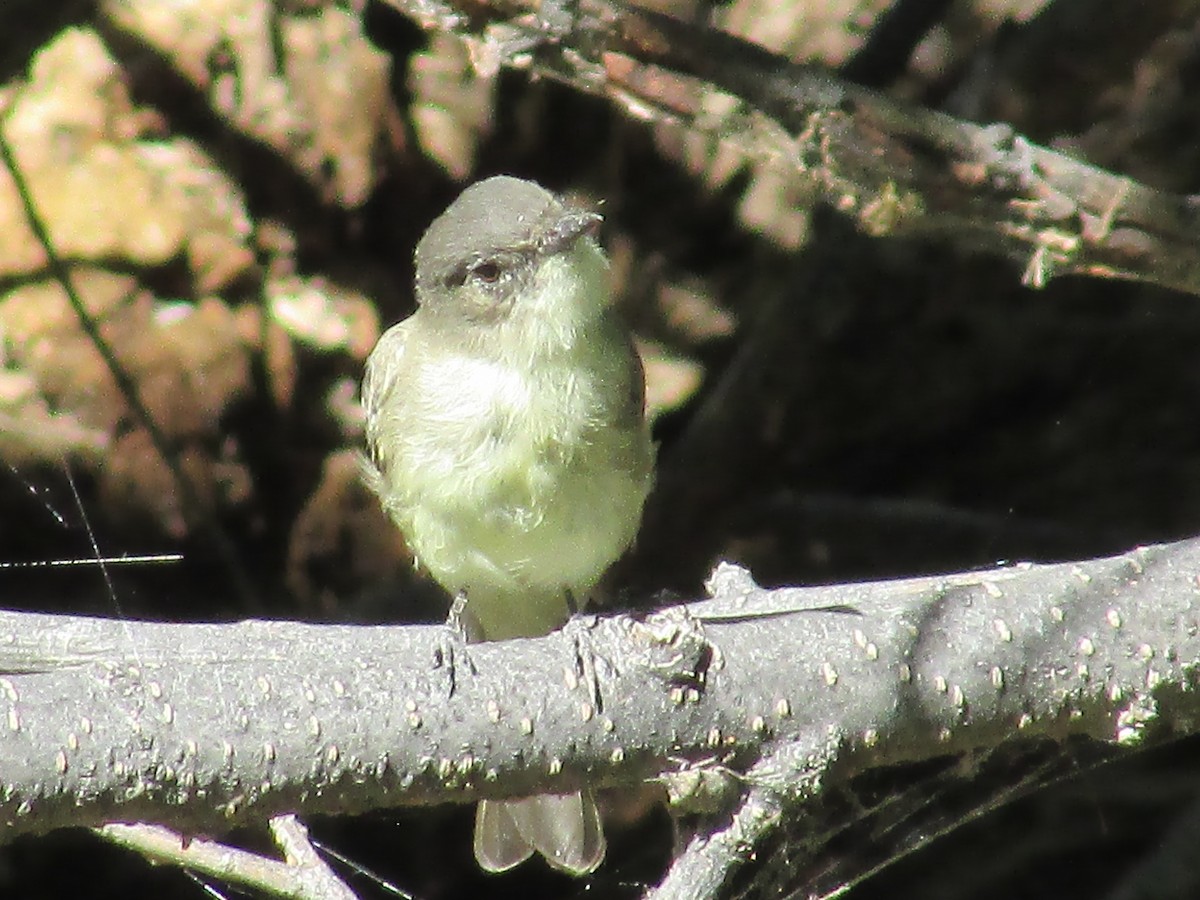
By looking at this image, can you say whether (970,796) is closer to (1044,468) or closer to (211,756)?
(1044,468)

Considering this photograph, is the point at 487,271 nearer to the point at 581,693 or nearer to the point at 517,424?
the point at 517,424

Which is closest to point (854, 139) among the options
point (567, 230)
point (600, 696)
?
point (567, 230)

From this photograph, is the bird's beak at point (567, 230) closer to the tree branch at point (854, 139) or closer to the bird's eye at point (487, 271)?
the bird's eye at point (487, 271)

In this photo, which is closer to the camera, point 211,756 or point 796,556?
point 211,756

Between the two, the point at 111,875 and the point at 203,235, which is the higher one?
the point at 203,235

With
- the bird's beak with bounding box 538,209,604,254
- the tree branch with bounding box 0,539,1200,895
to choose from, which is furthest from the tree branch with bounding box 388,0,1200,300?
the tree branch with bounding box 0,539,1200,895

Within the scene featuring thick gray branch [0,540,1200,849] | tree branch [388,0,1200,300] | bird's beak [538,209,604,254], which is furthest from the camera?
bird's beak [538,209,604,254]

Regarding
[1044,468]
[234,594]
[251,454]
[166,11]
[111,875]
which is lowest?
[111,875]

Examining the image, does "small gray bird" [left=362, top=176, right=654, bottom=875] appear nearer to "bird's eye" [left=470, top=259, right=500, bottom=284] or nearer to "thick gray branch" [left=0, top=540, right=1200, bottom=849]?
"bird's eye" [left=470, top=259, right=500, bottom=284]

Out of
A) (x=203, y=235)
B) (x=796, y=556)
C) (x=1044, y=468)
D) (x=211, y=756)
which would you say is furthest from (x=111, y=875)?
(x=1044, y=468)
